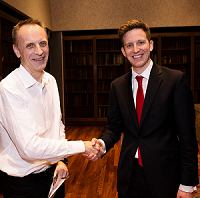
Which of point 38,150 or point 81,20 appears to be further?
point 81,20

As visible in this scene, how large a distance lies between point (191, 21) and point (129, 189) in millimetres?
5480

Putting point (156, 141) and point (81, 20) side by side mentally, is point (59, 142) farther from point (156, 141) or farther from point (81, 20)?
point (81, 20)

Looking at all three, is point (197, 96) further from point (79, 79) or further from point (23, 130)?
point (23, 130)

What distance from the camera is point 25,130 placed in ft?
4.20

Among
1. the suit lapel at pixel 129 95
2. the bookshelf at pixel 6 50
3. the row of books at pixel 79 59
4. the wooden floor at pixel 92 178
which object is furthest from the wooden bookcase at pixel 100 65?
the suit lapel at pixel 129 95

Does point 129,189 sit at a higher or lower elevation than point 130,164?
lower

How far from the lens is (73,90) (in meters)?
6.41

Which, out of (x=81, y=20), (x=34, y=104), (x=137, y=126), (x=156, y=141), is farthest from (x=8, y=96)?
(x=81, y=20)

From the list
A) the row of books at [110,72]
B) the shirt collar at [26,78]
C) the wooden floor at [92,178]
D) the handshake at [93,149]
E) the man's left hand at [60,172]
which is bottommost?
the wooden floor at [92,178]

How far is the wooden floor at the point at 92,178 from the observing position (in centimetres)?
270

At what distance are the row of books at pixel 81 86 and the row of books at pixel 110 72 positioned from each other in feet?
1.28

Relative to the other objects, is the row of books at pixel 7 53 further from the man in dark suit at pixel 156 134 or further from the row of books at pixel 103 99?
the row of books at pixel 103 99

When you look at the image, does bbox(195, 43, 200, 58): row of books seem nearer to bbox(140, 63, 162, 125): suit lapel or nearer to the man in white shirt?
bbox(140, 63, 162, 125): suit lapel

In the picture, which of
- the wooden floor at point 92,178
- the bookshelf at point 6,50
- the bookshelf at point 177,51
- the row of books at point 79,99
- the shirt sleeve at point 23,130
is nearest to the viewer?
the shirt sleeve at point 23,130
